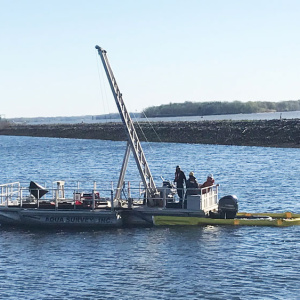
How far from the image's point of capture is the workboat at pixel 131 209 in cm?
3528

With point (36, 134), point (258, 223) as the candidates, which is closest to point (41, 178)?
point (258, 223)

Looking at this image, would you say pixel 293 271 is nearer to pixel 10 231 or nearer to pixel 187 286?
pixel 187 286

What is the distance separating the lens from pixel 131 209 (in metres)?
35.8

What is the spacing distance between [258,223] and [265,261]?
6.34m

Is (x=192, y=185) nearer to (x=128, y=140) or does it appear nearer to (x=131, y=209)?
(x=131, y=209)

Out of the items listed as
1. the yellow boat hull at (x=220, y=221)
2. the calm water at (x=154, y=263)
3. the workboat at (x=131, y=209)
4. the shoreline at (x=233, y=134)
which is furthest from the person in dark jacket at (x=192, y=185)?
the shoreline at (x=233, y=134)

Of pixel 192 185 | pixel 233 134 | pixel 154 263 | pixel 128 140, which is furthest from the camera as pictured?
pixel 233 134

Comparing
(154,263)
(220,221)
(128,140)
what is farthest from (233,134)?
(154,263)

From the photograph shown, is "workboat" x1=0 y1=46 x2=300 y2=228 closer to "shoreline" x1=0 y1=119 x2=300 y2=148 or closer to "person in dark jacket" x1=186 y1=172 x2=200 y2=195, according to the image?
"person in dark jacket" x1=186 y1=172 x2=200 y2=195

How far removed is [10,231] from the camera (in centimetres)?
3647

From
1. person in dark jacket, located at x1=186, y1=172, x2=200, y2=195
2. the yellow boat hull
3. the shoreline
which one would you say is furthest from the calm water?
the shoreline

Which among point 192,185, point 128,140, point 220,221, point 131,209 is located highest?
point 128,140

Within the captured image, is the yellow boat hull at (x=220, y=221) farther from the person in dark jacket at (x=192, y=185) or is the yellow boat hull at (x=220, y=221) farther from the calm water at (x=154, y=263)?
the person in dark jacket at (x=192, y=185)

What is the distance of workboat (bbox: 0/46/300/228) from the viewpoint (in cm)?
3528
